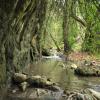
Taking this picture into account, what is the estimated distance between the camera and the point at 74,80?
1659cm

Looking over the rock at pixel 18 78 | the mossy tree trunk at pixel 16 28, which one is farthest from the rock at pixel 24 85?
the mossy tree trunk at pixel 16 28

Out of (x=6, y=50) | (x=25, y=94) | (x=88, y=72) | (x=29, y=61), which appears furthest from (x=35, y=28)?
(x=25, y=94)

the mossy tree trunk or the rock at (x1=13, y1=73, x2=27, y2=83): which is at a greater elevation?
the mossy tree trunk

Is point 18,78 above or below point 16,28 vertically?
below

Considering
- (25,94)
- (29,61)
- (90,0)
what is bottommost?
(25,94)

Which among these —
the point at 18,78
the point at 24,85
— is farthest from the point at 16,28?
the point at 24,85

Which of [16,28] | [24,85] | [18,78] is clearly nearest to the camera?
[24,85]

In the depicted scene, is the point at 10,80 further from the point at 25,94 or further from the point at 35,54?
the point at 35,54

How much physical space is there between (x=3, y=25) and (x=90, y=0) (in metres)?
5.39

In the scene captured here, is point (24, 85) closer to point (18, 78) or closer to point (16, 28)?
point (18, 78)

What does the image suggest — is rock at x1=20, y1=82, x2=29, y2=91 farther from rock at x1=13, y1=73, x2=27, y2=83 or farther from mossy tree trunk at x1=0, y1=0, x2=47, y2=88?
mossy tree trunk at x1=0, y1=0, x2=47, y2=88

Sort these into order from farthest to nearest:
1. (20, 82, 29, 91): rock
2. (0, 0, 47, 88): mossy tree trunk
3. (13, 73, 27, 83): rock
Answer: (13, 73, 27, 83): rock, (20, 82, 29, 91): rock, (0, 0, 47, 88): mossy tree trunk

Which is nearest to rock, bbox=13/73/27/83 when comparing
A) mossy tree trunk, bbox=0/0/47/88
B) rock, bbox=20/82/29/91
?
mossy tree trunk, bbox=0/0/47/88

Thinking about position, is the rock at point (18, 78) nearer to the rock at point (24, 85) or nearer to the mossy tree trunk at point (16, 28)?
the mossy tree trunk at point (16, 28)
